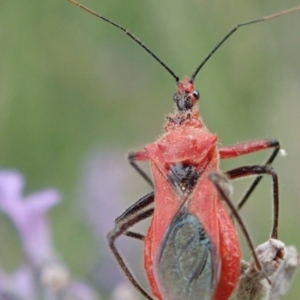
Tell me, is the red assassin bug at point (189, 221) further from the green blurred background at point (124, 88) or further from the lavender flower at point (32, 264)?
the green blurred background at point (124, 88)

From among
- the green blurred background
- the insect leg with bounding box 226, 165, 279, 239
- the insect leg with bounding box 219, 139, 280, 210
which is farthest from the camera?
the green blurred background

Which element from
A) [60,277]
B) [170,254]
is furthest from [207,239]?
[60,277]

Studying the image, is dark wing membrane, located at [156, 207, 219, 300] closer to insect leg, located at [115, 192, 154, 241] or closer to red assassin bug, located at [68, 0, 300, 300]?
red assassin bug, located at [68, 0, 300, 300]

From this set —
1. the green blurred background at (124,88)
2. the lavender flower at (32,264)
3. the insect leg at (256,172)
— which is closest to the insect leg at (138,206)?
the insect leg at (256,172)

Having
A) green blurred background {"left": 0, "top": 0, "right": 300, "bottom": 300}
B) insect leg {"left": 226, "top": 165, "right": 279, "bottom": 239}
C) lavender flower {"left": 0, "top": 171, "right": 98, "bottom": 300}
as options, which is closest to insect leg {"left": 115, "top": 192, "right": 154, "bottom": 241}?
insect leg {"left": 226, "top": 165, "right": 279, "bottom": 239}

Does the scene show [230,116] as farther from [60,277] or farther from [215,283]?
[215,283]

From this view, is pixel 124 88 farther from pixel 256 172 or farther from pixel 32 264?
pixel 256 172
